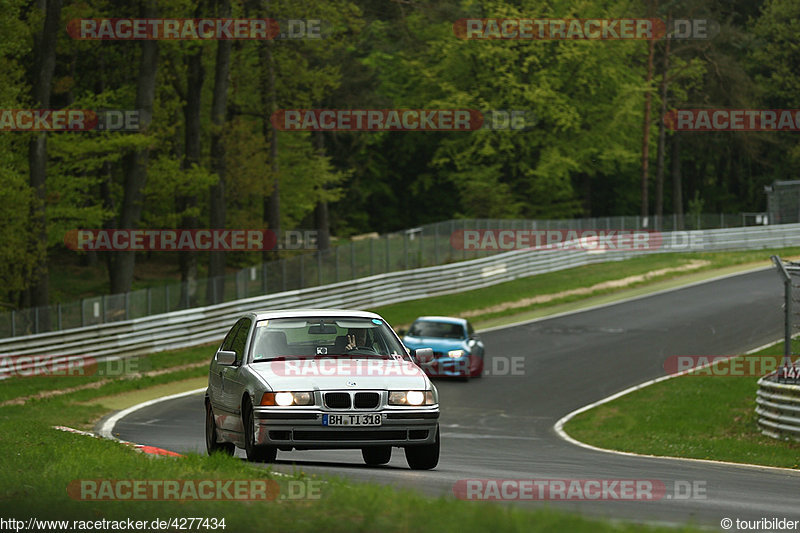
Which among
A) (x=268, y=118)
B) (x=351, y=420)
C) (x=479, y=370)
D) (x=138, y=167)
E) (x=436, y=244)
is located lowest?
(x=479, y=370)

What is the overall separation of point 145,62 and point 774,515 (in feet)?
101

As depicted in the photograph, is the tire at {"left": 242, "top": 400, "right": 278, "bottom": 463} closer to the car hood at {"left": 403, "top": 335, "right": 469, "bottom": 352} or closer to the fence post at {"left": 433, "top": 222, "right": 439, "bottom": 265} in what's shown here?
the car hood at {"left": 403, "top": 335, "right": 469, "bottom": 352}

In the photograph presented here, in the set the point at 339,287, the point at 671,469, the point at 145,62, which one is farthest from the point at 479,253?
the point at 671,469

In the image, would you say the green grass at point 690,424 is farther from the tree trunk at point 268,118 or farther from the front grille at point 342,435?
the tree trunk at point 268,118

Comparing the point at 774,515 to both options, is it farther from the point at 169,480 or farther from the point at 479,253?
the point at 479,253

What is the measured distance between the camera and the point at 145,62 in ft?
123

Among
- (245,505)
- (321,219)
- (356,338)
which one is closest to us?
(245,505)

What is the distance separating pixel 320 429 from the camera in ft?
39.0

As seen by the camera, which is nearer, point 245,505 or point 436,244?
point 245,505

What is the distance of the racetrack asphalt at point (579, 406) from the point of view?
11203mm

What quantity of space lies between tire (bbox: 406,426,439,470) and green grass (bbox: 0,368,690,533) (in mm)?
Answer: 2087

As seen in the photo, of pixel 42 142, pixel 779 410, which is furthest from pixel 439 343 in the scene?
pixel 42 142

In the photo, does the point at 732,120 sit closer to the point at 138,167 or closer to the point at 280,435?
the point at 138,167

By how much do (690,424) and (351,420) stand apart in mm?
13096
